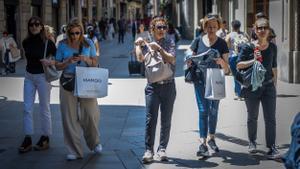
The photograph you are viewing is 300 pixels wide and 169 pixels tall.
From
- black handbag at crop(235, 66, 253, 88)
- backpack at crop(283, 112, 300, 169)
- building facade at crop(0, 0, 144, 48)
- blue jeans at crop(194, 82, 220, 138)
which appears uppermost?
building facade at crop(0, 0, 144, 48)

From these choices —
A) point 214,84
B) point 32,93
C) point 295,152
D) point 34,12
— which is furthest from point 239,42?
point 34,12

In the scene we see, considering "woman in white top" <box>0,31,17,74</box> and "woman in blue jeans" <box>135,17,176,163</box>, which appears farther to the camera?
"woman in white top" <box>0,31,17,74</box>

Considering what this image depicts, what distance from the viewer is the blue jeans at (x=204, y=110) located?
23.5 ft

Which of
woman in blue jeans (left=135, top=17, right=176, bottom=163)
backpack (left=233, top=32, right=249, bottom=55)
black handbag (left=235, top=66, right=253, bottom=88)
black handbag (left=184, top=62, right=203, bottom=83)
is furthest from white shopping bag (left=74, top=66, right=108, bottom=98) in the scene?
backpack (left=233, top=32, right=249, bottom=55)

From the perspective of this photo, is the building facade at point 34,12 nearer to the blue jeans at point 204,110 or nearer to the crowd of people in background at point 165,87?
the crowd of people in background at point 165,87

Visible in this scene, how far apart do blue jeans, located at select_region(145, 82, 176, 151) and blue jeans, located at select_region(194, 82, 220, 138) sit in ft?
1.31

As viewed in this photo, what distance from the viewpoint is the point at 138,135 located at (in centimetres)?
880

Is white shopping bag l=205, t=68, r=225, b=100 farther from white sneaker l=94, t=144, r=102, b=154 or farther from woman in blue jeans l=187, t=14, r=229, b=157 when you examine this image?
white sneaker l=94, t=144, r=102, b=154

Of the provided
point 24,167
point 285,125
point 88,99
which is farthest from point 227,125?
point 24,167

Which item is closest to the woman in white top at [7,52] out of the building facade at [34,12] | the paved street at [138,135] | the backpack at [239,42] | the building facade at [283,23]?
the building facade at [34,12]

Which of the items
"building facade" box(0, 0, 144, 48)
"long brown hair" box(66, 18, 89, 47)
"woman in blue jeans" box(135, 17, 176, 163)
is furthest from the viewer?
"building facade" box(0, 0, 144, 48)

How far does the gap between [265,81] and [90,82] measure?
214 centimetres

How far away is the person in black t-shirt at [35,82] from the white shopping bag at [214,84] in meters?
2.15

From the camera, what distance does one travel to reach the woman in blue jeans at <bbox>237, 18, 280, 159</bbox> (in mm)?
6953
